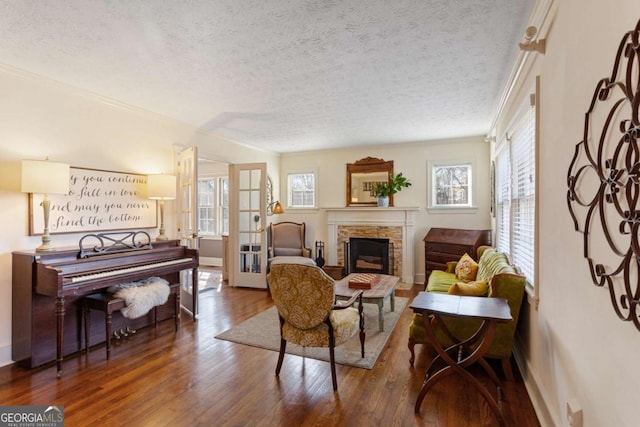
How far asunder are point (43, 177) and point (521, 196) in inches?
163

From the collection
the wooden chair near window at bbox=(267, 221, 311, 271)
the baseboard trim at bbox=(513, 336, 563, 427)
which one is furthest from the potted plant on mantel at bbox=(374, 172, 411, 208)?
the baseboard trim at bbox=(513, 336, 563, 427)

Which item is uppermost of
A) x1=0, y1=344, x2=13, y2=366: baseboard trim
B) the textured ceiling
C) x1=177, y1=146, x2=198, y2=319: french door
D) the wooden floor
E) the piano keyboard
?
the textured ceiling

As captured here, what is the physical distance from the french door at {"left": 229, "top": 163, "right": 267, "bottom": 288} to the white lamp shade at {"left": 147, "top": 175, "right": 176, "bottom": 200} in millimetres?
1787

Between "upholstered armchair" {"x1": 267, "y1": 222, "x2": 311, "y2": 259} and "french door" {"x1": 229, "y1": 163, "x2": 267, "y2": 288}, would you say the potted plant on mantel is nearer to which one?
"upholstered armchair" {"x1": 267, "y1": 222, "x2": 311, "y2": 259}

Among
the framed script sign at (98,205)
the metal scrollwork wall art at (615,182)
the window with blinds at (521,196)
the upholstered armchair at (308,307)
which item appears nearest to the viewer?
the metal scrollwork wall art at (615,182)

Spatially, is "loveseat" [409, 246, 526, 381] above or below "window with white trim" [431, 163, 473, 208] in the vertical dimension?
below

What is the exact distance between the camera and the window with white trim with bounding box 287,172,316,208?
21.9 ft

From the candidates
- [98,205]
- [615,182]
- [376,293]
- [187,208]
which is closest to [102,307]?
[98,205]

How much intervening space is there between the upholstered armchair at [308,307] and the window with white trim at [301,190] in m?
4.28

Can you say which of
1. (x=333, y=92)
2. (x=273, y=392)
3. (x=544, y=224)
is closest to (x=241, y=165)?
(x=333, y=92)

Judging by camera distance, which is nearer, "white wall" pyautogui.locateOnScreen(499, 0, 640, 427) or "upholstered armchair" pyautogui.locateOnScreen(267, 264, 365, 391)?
"white wall" pyautogui.locateOnScreen(499, 0, 640, 427)

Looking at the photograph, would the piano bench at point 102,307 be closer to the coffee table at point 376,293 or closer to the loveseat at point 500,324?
the coffee table at point 376,293

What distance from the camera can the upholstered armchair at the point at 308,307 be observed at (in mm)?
2311

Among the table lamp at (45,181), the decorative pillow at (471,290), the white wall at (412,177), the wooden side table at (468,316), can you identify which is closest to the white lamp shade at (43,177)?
the table lamp at (45,181)
